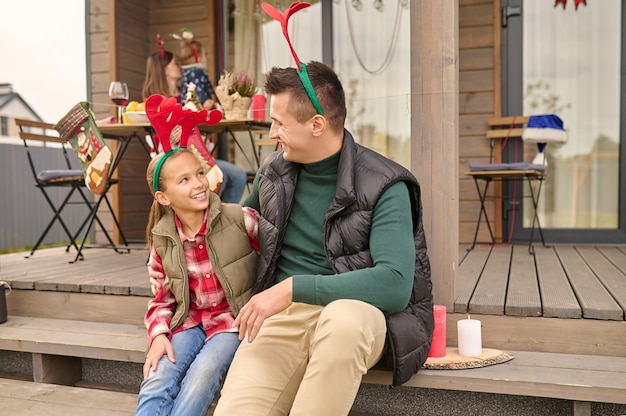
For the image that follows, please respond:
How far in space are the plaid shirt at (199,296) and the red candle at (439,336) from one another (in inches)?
26.0

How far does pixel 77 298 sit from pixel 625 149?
3373 millimetres

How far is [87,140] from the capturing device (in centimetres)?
317

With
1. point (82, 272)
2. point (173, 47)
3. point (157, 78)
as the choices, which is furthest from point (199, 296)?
point (173, 47)

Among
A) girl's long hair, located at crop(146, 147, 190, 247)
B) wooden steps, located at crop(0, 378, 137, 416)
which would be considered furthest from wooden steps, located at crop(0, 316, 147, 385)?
girl's long hair, located at crop(146, 147, 190, 247)

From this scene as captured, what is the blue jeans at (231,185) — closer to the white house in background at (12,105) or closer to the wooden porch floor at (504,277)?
the wooden porch floor at (504,277)

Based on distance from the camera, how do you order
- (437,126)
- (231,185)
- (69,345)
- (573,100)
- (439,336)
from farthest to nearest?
(573,100) → (231,185) → (69,345) → (437,126) → (439,336)

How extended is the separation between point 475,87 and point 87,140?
255 centimetres

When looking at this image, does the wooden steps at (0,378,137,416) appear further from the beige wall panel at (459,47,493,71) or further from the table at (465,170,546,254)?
the beige wall panel at (459,47,493,71)

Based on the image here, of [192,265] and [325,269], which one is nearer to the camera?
[325,269]

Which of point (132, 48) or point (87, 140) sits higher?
point (132, 48)

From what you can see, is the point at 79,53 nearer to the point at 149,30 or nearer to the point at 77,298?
the point at 149,30

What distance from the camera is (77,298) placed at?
284cm

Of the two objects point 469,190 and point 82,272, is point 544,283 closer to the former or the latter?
point 469,190

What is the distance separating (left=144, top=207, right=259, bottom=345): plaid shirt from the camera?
2.01 meters
